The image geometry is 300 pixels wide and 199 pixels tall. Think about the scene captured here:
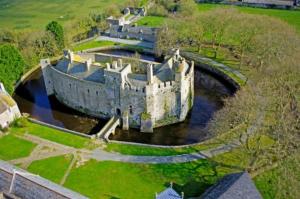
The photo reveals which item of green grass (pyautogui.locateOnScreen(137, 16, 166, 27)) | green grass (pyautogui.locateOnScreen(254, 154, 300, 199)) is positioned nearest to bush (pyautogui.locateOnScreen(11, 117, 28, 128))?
green grass (pyautogui.locateOnScreen(254, 154, 300, 199))

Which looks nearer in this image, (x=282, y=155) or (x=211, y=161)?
(x=282, y=155)

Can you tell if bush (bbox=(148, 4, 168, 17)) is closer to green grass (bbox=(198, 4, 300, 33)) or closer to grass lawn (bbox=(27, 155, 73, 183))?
green grass (bbox=(198, 4, 300, 33))

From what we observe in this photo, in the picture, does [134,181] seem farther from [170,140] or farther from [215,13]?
[215,13]

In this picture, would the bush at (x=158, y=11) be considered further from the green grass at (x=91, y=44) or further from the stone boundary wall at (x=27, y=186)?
the stone boundary wall at (x=27, y=186)

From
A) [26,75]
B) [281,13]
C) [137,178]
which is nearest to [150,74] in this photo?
[137,178]

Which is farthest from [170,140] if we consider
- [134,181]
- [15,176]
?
[15,176]

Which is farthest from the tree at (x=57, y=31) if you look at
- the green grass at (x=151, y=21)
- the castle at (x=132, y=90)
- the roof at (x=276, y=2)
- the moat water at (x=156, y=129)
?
the roof at (x=276, y=2)
